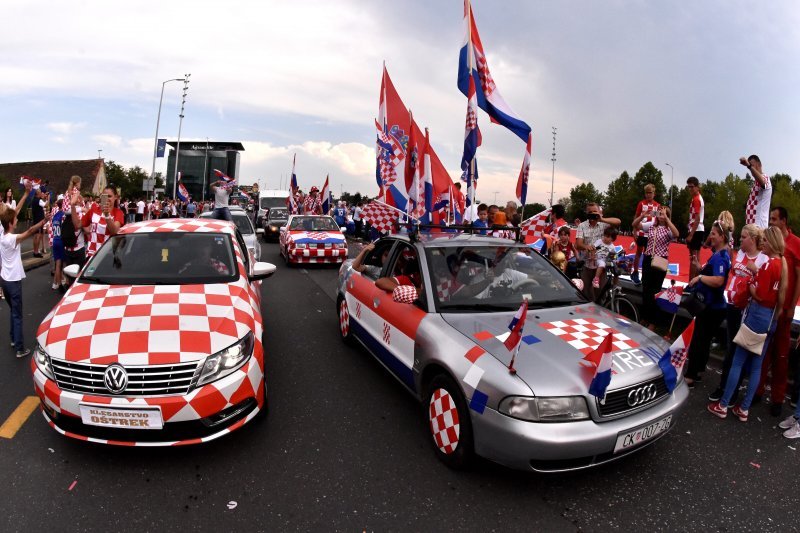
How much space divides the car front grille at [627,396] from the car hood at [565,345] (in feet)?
0.12

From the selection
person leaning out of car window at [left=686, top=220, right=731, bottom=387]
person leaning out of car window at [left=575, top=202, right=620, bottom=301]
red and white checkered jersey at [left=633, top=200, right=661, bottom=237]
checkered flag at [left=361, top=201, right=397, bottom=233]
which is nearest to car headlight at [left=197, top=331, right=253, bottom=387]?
person leaning out of car window at [left=686, top=220, right=731, bottom=387]

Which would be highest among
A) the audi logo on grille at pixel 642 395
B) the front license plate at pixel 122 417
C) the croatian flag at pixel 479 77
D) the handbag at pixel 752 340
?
the croatian flag at pixel 479 77

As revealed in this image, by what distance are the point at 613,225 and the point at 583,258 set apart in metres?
0.66

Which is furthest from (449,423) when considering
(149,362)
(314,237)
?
(314,237)

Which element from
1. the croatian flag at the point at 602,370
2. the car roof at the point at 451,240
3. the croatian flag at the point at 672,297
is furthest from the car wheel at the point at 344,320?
the croatian flag at the point at 672,297

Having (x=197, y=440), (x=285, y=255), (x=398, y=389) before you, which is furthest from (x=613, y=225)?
(x=285, y=255)

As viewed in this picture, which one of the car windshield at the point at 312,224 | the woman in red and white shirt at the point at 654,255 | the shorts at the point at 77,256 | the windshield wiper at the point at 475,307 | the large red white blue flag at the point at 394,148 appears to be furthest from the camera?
the car windshield at the point at 312,224

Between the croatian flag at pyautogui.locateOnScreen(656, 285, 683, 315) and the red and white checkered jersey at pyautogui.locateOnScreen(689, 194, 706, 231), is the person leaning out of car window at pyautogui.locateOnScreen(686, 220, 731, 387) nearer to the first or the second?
the croatian flag at pyautogui.locateOnScreen(656, 285, 683, 315)

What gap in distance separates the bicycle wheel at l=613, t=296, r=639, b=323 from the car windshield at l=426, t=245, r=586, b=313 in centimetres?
290

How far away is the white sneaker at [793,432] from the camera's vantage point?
148 inches

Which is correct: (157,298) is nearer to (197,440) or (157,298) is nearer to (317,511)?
(197,440)

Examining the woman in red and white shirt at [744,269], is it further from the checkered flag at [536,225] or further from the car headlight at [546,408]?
the car headlight at [546,408]

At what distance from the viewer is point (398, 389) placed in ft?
14.5

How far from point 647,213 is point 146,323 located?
21.9ft
